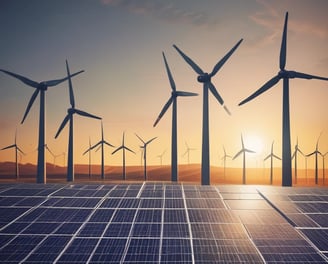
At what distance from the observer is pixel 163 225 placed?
32.6 metres

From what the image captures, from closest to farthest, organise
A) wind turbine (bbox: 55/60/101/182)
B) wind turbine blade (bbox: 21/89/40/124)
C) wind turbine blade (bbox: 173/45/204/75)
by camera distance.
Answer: wind turbine blade (bbox: 173/45/204/75) < wind turbine blade (bbox: 21/89/40/124) < wind turbine (bbox: 55/60/101/182)

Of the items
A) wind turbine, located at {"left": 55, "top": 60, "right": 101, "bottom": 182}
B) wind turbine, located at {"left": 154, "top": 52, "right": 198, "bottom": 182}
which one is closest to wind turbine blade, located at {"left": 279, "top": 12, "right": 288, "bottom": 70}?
wind turbine, located at {"left": 154, "top": 52, "right": 198, "bottom": 182}

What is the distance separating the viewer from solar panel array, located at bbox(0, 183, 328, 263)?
27.7 m

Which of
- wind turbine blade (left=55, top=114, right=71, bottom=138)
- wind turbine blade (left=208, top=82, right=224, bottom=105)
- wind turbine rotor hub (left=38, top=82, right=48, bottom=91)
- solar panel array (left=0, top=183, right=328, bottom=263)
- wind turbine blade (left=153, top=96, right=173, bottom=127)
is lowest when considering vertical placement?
solar panel array (left=0, top=183, right=328, bottom=263)

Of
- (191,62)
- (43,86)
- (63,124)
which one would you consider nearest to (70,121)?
(63,124)

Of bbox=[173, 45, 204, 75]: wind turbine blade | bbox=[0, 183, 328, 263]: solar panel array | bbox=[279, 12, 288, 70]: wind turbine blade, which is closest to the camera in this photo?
bbox=[0, 183, 328, 263]: solar panel array

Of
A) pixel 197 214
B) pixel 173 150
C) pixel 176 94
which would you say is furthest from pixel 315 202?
pixel 176 94

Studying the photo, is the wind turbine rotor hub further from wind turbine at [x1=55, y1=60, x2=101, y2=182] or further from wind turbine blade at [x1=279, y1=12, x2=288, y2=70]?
wind turbine blade at [x1=279, y1=12, x2=288, y2=70]

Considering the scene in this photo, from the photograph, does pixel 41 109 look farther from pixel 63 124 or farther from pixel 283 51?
pixel 283 51

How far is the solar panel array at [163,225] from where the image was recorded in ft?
90.7

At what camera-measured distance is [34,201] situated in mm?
39562

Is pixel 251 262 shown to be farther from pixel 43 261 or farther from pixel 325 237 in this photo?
pixel 43 261

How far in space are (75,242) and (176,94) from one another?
55.7 metres

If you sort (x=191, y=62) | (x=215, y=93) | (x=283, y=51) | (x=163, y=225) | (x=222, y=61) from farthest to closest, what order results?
(x=191, y=62)
(x=222, y=61)
(x=215, y=93)
(x=283, y=51)
(x=163, y=225)
